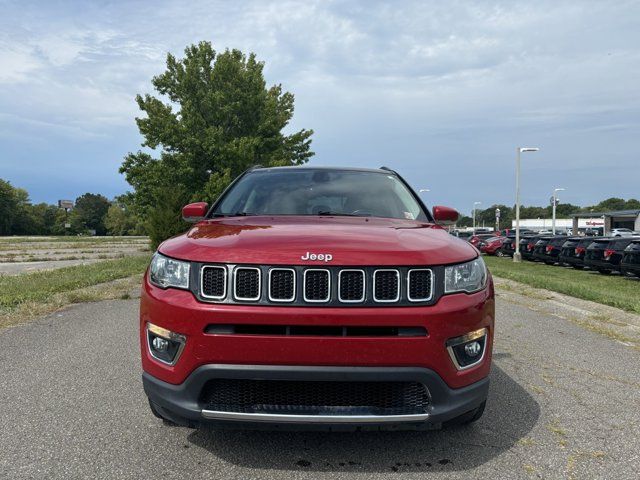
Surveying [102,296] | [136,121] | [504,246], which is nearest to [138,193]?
[136,121]

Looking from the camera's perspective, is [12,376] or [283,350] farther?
[12,376]

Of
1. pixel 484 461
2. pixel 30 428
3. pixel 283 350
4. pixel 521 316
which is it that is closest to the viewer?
pixel 283 350

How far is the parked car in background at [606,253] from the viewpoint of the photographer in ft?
61.9

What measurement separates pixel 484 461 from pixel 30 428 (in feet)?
8.48

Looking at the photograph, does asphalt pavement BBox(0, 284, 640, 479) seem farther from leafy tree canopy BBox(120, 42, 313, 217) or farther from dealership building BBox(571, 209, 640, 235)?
dealership building BBox(571, 209, 640, 235)

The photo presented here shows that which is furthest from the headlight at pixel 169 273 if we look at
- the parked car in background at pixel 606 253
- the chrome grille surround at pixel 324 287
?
the parked car in background at pixel 606 253

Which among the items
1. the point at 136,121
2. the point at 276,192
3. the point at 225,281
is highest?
the point at 136,121

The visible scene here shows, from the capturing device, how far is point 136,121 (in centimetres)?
2742

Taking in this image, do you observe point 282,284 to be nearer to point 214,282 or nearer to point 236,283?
point 236,283

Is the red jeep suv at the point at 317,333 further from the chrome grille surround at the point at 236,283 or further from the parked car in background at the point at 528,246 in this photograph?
the parked car in background at the point at 528,246

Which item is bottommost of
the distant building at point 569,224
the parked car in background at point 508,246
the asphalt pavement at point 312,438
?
the distant building at point 569,224

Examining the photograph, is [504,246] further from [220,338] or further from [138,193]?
[220,338]

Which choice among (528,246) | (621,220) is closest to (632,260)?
(528,246)

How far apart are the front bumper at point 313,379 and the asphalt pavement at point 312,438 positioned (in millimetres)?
330
